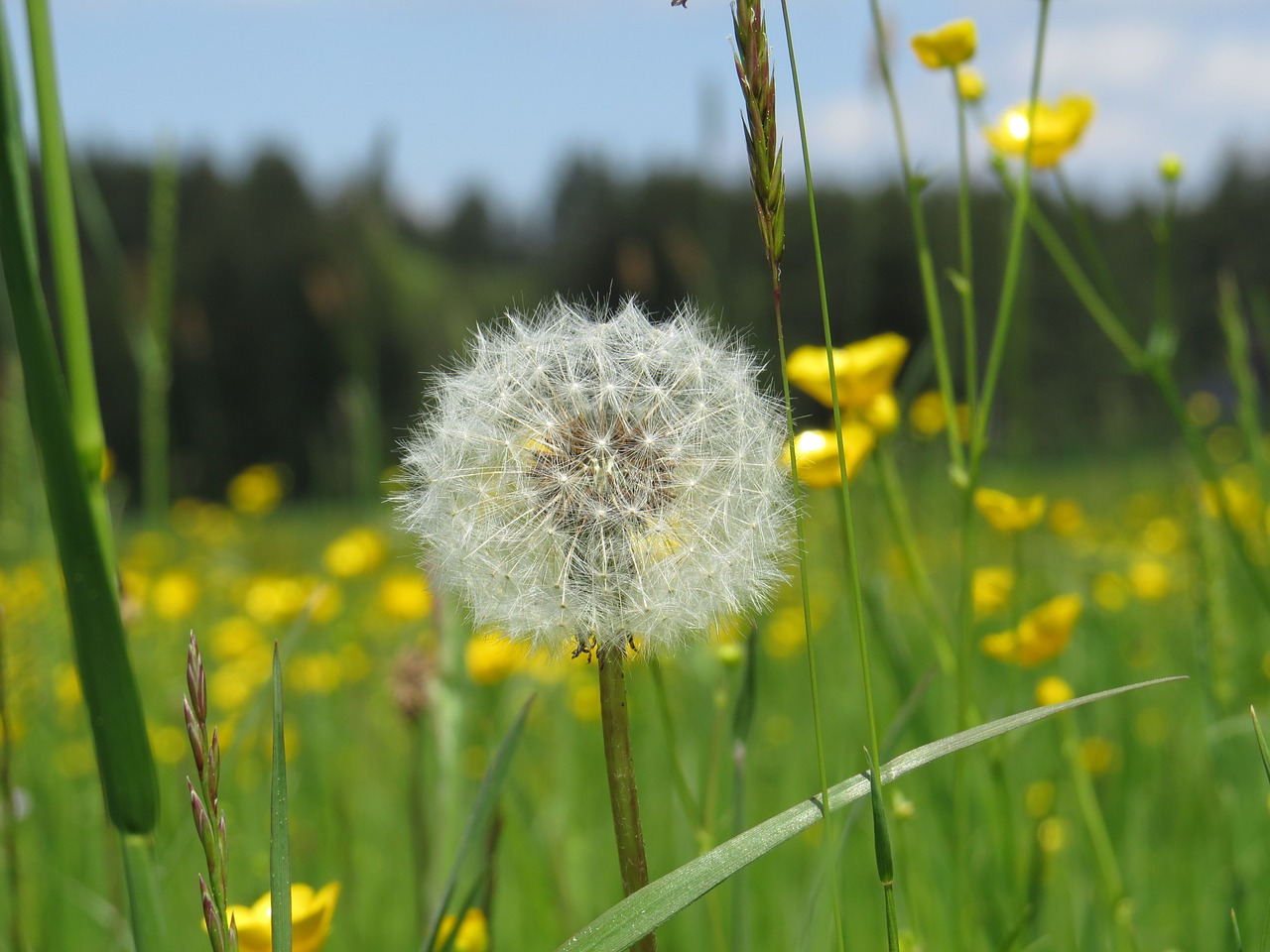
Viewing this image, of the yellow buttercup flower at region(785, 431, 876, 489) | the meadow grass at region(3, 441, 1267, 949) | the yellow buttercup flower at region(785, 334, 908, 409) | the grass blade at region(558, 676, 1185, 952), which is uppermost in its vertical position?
the yellow buttercup flower at region(785, 334, 908, 409)

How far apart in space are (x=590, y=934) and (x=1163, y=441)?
41.7ft

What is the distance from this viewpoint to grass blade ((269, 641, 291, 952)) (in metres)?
0.69

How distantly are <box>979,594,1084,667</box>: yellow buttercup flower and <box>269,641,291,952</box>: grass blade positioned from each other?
1.09 meters

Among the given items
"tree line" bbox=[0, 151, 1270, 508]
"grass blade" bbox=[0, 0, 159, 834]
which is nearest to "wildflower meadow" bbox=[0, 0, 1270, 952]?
Answer: "grass blade" bbox=[0, 0, 159, 834]

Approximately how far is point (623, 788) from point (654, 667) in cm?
26

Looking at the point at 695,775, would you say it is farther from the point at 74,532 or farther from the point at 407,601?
the point at 74,532

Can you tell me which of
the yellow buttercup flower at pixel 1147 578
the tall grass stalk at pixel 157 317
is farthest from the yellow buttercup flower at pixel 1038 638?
the tall grass stalk at pixel 157 317

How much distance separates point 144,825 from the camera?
632 millimetres

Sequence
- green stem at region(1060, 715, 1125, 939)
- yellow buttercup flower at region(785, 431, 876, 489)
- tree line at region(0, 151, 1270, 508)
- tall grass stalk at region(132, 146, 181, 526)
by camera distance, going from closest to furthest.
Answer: yellow buttercup flower at region(785, 431, 876, 489) < green stem at region(1060, 715, 1125, 939) < tall grass stalk at region(132, 146, 181, 526) < tree line at region(0, 151, 1270, 508)

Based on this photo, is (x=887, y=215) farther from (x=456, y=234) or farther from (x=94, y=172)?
(x=456, y=234)

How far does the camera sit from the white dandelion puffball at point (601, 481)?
880mm

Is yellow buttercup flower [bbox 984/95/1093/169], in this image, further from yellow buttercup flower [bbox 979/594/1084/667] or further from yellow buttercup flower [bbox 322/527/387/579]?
yellow buttercup flower [bbox 322/527/387/579]

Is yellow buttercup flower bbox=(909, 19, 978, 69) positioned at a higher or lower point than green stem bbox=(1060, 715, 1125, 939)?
higher

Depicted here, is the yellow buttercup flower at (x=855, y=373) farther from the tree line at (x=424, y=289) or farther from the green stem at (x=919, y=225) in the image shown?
the tree line at (x=424, y=289)
